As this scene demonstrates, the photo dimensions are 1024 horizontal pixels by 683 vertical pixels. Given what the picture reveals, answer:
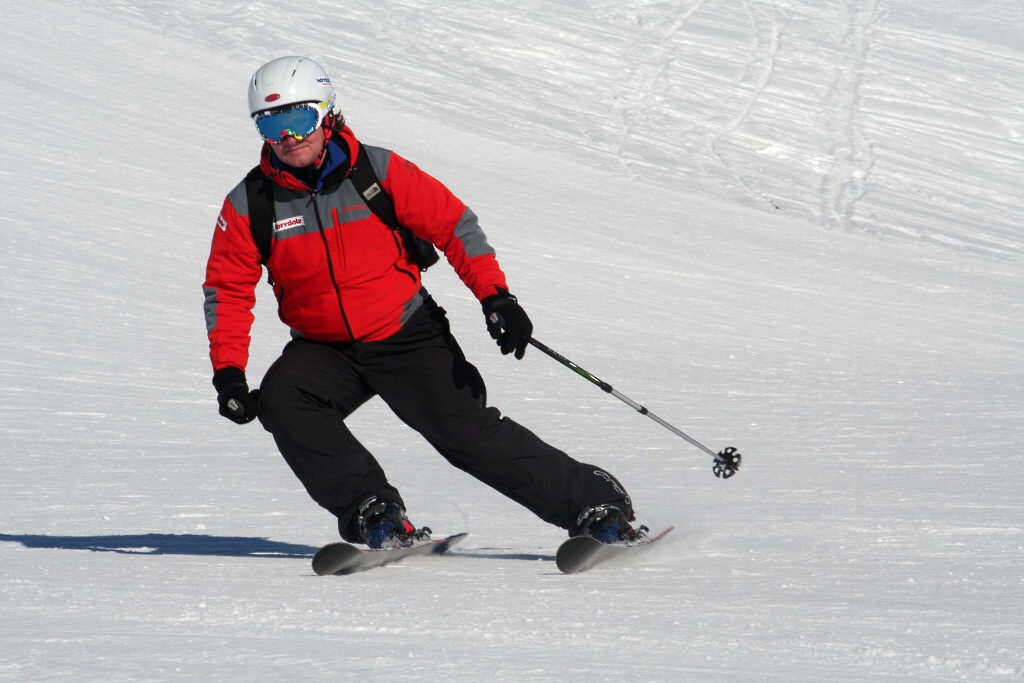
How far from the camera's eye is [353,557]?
12.7 feet

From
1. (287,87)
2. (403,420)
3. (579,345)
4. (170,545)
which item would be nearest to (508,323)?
(403,420)

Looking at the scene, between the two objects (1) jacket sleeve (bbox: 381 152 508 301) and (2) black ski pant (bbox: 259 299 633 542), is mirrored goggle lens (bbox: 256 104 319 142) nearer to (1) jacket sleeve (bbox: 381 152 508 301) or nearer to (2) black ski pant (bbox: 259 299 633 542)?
(1) jacket sleeve (bbox: 381 152 508 301)

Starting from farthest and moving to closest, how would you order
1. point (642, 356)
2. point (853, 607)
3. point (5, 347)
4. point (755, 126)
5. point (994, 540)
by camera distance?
point (755, 126), point (642, 356), point (5, 347), point (994, 540), point (853, 607)

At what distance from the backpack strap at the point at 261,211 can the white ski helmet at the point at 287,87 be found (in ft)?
0.66

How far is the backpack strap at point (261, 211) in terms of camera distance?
3869mm

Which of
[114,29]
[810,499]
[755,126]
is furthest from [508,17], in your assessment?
[810,499]

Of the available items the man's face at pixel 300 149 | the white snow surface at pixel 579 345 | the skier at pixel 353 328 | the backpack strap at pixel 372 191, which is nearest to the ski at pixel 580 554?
the white snow surface at pixel 579 345

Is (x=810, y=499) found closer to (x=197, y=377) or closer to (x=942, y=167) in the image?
(x=197, y=377)

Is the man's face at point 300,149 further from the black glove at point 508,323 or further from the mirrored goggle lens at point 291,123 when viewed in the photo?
the black glove at point 508,323

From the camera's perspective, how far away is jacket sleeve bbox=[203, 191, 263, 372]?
391cm

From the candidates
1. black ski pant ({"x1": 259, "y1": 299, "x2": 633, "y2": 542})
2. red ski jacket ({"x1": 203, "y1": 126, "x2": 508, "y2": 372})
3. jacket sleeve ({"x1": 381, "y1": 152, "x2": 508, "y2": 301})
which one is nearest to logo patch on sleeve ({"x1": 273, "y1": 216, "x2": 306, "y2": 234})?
red ski jacket ({"x1": 203, "y1": 126, "x2": 508, "y2": 372})

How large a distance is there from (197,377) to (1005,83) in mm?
23591

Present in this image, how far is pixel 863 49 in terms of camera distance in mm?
29219

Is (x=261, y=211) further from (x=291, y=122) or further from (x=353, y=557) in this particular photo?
(x=353, y=557)
